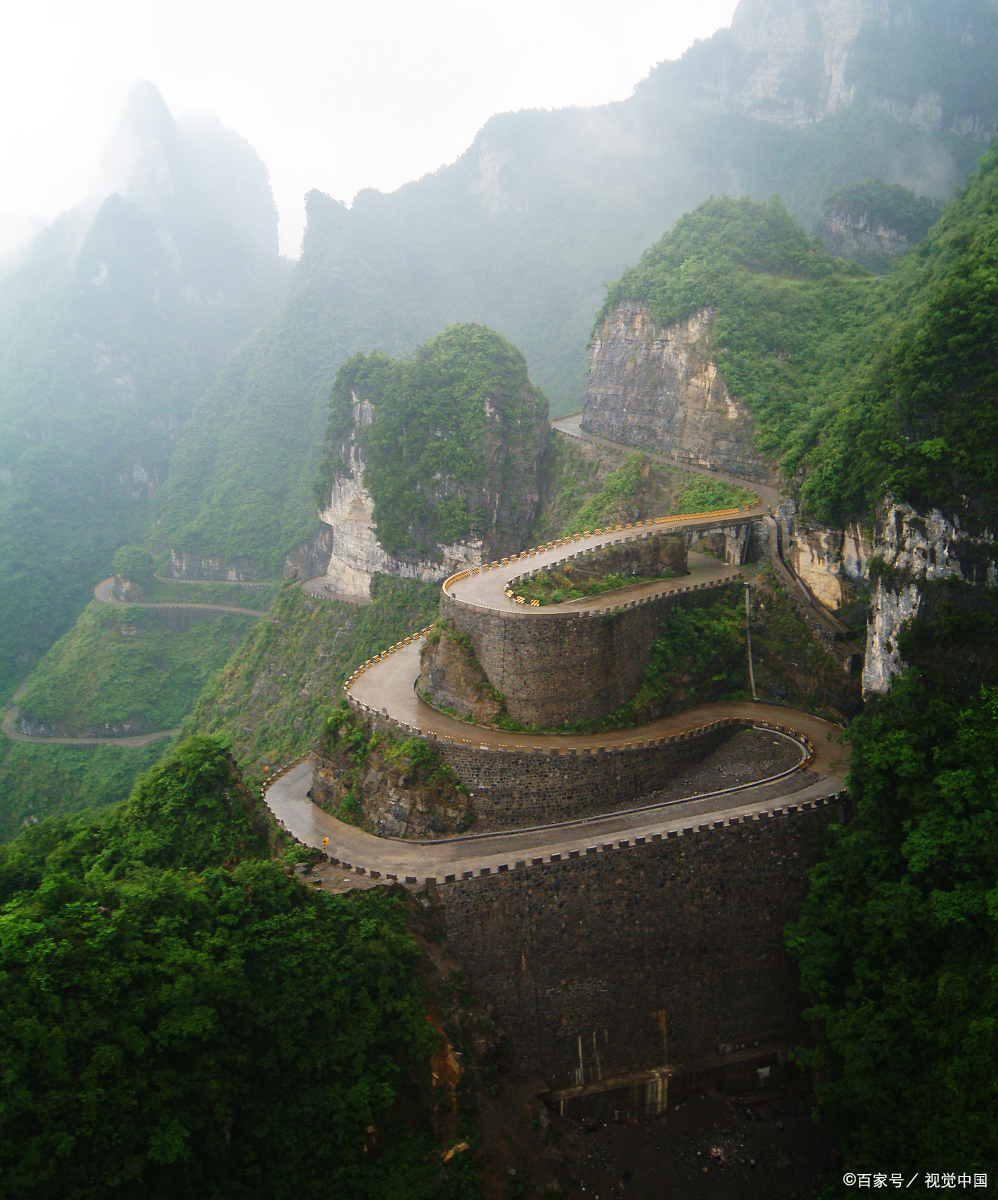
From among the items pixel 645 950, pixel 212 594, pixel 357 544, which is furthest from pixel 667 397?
pixel 212 594

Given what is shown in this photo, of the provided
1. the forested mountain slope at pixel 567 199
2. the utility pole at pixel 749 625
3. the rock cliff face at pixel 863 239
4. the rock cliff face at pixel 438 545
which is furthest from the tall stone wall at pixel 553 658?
the forested mountain slope at pixel 567 199

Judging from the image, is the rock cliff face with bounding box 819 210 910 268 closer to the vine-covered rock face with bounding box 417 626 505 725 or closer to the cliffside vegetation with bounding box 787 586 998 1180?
the cliffside vegetation with bounding box 787 586 998 1180

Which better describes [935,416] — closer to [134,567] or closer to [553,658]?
[553,658]

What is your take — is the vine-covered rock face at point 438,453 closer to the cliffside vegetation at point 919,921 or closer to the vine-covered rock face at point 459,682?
the vine-covered rock face at point 459,682

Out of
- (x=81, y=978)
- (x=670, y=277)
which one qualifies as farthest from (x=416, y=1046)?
(x=670, y=277)

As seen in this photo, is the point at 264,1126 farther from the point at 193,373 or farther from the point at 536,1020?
the point at 193,373

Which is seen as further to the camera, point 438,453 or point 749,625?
point 438,453

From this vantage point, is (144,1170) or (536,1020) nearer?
(144,1170)
